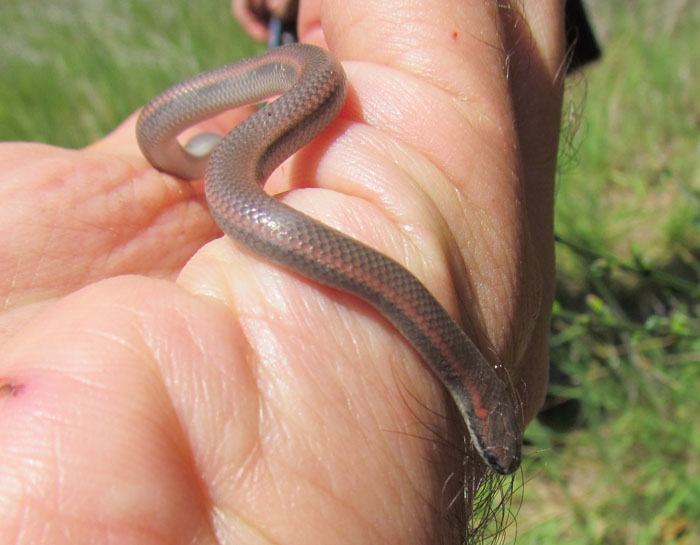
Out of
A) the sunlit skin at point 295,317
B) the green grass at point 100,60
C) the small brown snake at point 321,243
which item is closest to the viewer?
the sunlit skin at point 295,317

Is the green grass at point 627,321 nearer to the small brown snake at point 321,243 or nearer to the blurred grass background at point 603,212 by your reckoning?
the blurred grass background at point 603,212

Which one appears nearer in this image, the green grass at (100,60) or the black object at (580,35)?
the black object at (580,35)

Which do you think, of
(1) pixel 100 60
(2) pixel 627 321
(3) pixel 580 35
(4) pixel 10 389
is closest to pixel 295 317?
(4) pixel 10 389

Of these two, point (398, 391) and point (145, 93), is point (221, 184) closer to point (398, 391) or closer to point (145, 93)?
point (398, 391)

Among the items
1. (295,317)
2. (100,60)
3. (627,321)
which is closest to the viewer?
(295,317)

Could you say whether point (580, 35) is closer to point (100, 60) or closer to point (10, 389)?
point (10, 389)

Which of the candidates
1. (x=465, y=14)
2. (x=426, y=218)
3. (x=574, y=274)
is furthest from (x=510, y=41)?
(x=574, y=274)

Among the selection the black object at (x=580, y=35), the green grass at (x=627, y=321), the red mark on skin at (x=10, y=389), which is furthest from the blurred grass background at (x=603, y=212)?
the red mark on skin at (x=10, y=389)
